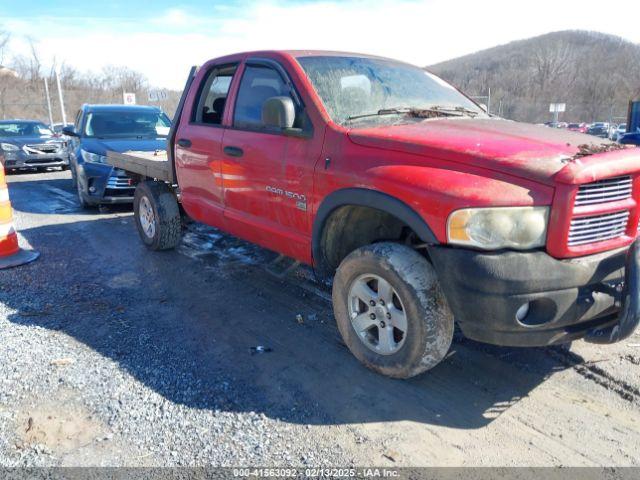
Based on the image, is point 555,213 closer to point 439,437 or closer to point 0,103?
point 439,437

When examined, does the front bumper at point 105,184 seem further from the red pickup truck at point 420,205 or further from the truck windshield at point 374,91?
the truck windshield at point 374,91

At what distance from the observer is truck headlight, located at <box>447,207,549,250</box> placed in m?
2.64

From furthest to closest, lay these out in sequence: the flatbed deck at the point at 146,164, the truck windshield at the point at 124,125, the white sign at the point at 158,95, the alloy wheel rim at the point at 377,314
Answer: the white sign at the point at 158,95, the truck windshield at the point at 124,125, the flatbed deck at the point at 146,164, the alloy wheel rim at the point at 377,314

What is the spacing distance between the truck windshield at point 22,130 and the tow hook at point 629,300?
49.8ft

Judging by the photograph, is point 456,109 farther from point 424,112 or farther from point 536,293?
point 536,293

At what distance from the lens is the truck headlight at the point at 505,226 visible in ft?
8.65

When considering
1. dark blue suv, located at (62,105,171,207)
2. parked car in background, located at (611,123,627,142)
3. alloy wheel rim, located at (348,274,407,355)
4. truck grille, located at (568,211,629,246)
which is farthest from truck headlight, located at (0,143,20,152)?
parked car in background, located at (611,123,627,142)

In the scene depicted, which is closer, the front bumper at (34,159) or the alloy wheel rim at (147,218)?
the alloy wheel rim at (147,218)

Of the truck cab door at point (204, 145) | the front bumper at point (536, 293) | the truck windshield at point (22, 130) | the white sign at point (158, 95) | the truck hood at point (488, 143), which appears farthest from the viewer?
the white sign at point (158, 95)

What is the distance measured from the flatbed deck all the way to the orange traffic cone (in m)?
1.35

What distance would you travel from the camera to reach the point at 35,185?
466 inches

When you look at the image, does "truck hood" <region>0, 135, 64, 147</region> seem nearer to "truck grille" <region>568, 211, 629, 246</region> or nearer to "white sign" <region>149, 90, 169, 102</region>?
"white sign" <region>149, 90, 169, 102</region>

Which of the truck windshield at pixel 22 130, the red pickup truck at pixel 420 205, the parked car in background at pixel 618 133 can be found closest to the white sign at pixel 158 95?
the truck windshield at pixel 22 130

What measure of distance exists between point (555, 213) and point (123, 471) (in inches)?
98.2
